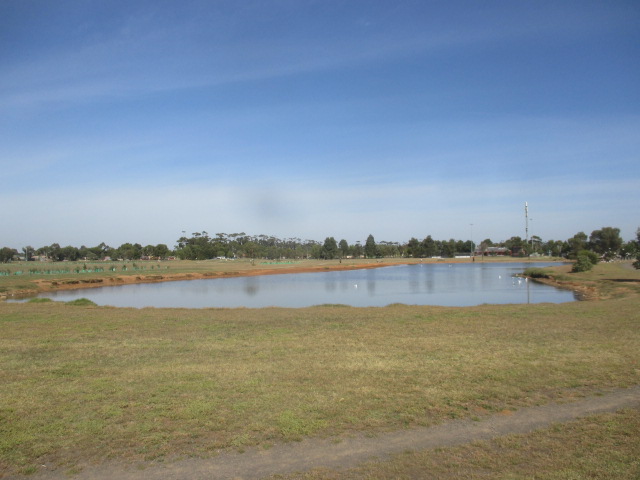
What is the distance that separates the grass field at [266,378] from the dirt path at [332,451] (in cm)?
22

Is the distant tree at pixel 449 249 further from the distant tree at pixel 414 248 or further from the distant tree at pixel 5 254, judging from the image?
the distant tree at pixel 5 254

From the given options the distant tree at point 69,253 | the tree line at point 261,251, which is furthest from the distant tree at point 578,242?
the distant tree at point 69,253

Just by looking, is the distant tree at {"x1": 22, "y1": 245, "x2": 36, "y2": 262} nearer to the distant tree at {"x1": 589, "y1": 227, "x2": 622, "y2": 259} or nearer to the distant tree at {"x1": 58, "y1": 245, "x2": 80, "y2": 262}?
Answer: the distant tree at {"x1": 58, "y1": 245, "x2": 80, "y2": 262}

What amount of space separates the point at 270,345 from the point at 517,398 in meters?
6.02

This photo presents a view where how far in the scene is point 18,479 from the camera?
194 inches

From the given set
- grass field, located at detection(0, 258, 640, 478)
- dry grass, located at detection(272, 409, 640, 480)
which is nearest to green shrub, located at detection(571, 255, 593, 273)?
grass field, located at detection(0, 258, 640, 478)

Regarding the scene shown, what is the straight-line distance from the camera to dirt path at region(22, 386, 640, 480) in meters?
5.00

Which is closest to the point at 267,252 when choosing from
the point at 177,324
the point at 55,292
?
the point at 55,292

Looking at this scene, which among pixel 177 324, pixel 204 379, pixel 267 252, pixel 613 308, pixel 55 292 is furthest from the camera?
pixel 267 252

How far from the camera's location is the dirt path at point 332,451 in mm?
4996

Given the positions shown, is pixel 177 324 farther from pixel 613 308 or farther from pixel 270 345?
pixel 613 308

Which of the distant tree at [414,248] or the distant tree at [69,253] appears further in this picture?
the distant tree at [414,248]

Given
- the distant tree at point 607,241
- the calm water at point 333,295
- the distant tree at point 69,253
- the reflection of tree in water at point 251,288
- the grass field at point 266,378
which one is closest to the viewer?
the grass field at point 266,378

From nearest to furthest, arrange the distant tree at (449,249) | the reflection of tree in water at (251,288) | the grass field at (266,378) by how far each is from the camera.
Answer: the grass field at (266,378) < the reflection of tree in water at (251,288) < the distant tree at (449,249)
